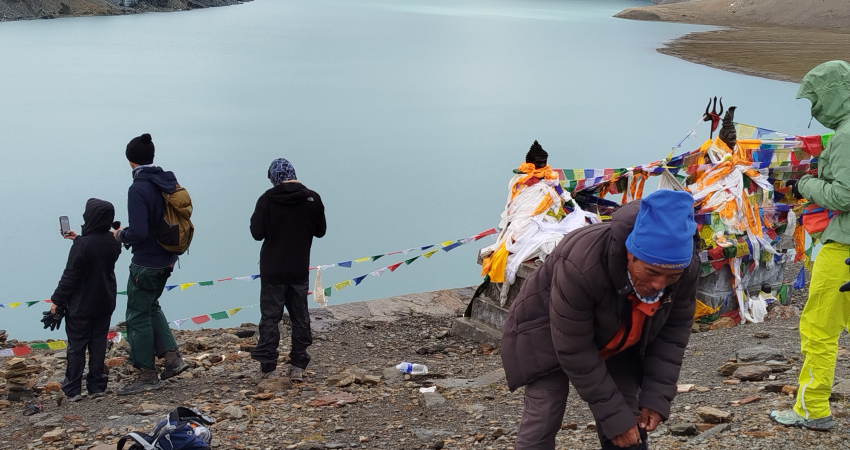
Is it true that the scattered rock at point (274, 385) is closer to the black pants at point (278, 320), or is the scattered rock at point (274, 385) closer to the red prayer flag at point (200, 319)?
the black pants at point (278, 320)

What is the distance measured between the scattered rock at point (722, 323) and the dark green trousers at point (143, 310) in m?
4.73

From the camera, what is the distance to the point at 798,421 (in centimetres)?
400

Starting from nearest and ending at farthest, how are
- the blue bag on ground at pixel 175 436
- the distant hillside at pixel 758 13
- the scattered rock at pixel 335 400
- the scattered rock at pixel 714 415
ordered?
the blue bag on ground at pixel 175 436, the scattered rock at pixel 714 415, the scattered rock at pixel 335 400, the distant hillside at pixel 758 13

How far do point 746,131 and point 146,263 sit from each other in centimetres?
608

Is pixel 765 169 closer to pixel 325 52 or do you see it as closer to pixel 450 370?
pixel 450 370

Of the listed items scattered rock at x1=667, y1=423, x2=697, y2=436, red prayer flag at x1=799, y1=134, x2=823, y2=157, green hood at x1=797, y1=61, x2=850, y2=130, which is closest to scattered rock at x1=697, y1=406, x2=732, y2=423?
scattered rock at x1=667, y1=423, x2=697, y2=436

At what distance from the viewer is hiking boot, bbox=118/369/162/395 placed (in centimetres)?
545

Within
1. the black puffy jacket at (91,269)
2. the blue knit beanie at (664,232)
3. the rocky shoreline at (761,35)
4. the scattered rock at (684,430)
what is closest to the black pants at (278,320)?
the black puffy jacket at (91,269)

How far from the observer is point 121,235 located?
518 cm

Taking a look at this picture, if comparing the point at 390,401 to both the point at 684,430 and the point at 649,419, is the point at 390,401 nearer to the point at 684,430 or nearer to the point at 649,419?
the point at 684,430

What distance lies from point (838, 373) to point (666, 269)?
315cm

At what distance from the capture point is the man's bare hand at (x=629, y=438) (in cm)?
278

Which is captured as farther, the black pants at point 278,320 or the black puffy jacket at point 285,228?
the black pants at point 278,320

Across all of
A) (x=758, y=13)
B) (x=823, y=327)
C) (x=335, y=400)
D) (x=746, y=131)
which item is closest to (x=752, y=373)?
(x=823, y=327)
